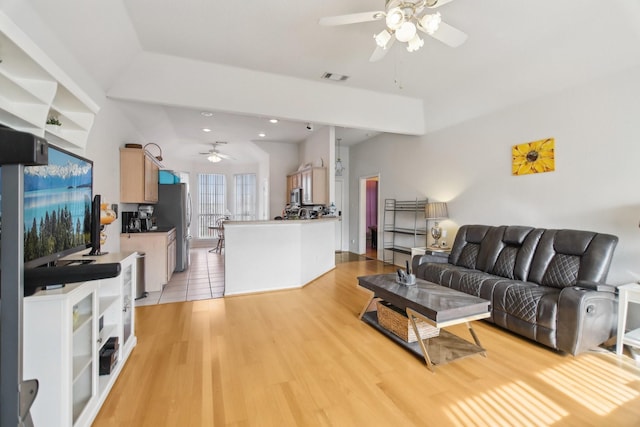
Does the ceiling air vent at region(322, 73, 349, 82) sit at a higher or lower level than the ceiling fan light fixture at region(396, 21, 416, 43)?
higher

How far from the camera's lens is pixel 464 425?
1.68 m

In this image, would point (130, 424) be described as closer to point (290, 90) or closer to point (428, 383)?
point (428, 383)

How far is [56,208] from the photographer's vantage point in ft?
5.26

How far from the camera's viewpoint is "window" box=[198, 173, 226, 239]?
31.3 feet

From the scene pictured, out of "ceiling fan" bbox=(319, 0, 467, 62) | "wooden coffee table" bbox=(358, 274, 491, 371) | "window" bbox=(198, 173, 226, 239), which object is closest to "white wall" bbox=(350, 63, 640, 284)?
"wooden coffee table" bbox=(358, 274, 491, 371)

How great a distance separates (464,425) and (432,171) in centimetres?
429

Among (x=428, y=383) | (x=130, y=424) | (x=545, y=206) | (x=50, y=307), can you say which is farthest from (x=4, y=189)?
(x=545, y=206)

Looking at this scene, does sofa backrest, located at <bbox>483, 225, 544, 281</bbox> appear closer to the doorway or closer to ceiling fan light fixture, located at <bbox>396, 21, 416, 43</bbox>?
ceiling fan light fixture, located at <bbox>396, 21, 416, 43</bbox>

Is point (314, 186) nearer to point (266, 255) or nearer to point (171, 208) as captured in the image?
point (266, 255)

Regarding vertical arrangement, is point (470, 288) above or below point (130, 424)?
above

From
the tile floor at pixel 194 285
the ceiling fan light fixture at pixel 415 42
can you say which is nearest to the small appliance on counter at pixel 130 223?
the tile floor at pixel 194 285

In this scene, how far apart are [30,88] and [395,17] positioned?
2.36 metres

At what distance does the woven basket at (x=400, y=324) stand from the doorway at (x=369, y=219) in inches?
158

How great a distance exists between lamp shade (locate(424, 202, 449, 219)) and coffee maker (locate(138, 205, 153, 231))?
469cm
